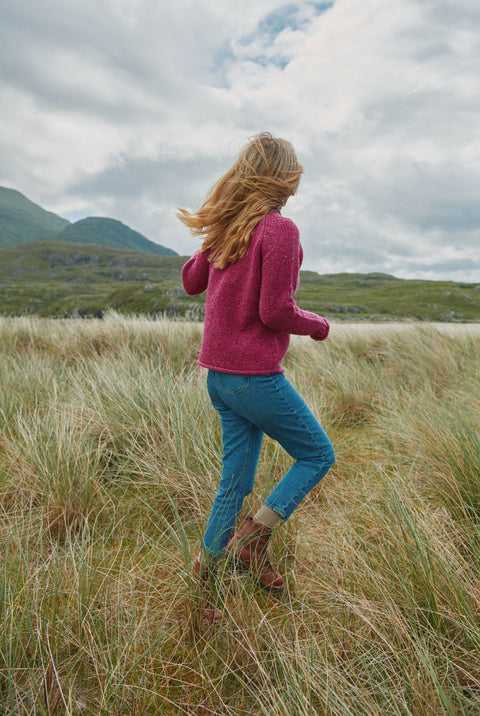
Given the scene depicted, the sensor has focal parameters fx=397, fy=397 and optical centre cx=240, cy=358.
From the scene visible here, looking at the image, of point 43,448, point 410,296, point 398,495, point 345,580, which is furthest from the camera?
point 410,296

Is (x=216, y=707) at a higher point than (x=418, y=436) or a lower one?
lower

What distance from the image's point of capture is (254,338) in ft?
5.57

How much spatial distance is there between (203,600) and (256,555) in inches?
11.0

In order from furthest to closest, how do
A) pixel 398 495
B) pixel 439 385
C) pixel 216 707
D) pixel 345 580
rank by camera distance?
pixel 439 385 < pixel 398 495 < pixel 345 580 < pixel 216 707

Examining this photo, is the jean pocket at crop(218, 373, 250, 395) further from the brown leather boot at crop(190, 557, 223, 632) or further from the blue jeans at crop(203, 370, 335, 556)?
the brown leather boot at crop(190, 557, 223, 632)

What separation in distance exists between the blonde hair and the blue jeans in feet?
1.81

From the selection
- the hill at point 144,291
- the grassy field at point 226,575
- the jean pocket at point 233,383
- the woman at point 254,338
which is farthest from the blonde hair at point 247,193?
the hill at point 144,291

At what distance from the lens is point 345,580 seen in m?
1.66

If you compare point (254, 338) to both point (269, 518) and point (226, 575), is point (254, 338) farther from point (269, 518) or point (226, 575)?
point (226, 575)

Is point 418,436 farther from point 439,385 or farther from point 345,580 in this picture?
point 439,385

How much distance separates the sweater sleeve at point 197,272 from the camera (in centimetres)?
199

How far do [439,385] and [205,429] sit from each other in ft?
10.2

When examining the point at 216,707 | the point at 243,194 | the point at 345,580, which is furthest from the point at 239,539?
the point at 243,194

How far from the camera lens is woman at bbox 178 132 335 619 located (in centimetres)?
163
